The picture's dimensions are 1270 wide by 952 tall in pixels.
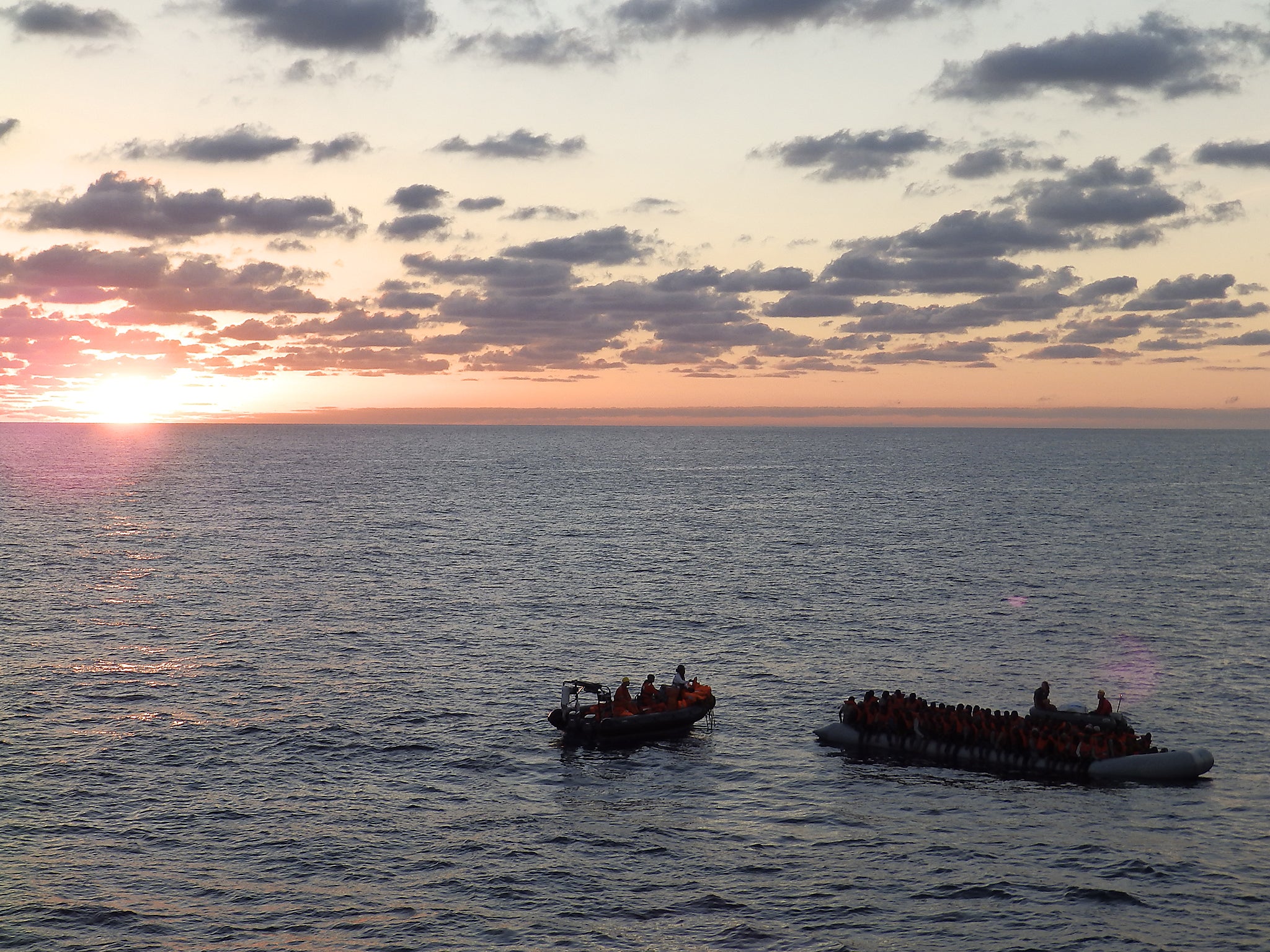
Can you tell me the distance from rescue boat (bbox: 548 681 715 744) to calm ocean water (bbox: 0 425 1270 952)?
115 cm

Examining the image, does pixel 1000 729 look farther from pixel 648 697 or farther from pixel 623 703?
pixel 623 703

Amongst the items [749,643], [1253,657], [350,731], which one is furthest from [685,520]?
[350,731]

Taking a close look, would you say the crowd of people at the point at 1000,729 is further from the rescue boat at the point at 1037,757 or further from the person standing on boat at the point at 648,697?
the person standing on boat at the point at 648,697

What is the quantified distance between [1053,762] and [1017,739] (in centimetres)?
150

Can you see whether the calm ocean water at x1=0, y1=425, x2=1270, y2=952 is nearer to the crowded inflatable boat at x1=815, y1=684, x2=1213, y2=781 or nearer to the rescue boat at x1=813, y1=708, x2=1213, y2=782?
the rescue boat at x1=813, y1=708, x2=1213, y2=782

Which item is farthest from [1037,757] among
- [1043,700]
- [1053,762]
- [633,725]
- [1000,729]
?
[633,725]

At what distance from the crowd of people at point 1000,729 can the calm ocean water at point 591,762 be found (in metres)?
1.45

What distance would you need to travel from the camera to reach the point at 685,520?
463ft

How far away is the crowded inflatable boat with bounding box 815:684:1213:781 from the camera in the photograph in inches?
1688

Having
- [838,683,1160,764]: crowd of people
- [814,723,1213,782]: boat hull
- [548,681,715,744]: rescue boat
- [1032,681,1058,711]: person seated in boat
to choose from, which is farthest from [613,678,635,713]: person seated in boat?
[1032,681,1058,711]: person seated in boat

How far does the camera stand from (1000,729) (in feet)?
147

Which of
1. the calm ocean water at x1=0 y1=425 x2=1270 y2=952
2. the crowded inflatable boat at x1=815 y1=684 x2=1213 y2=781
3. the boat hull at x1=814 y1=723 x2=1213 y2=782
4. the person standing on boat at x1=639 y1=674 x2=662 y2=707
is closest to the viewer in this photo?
the calm ocean water at x1=0 y1=425 x2=1270 y2=952

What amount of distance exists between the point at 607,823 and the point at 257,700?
2232cm

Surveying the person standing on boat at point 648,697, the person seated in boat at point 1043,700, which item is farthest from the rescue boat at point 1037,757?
the person standing on boat at point 648,697
